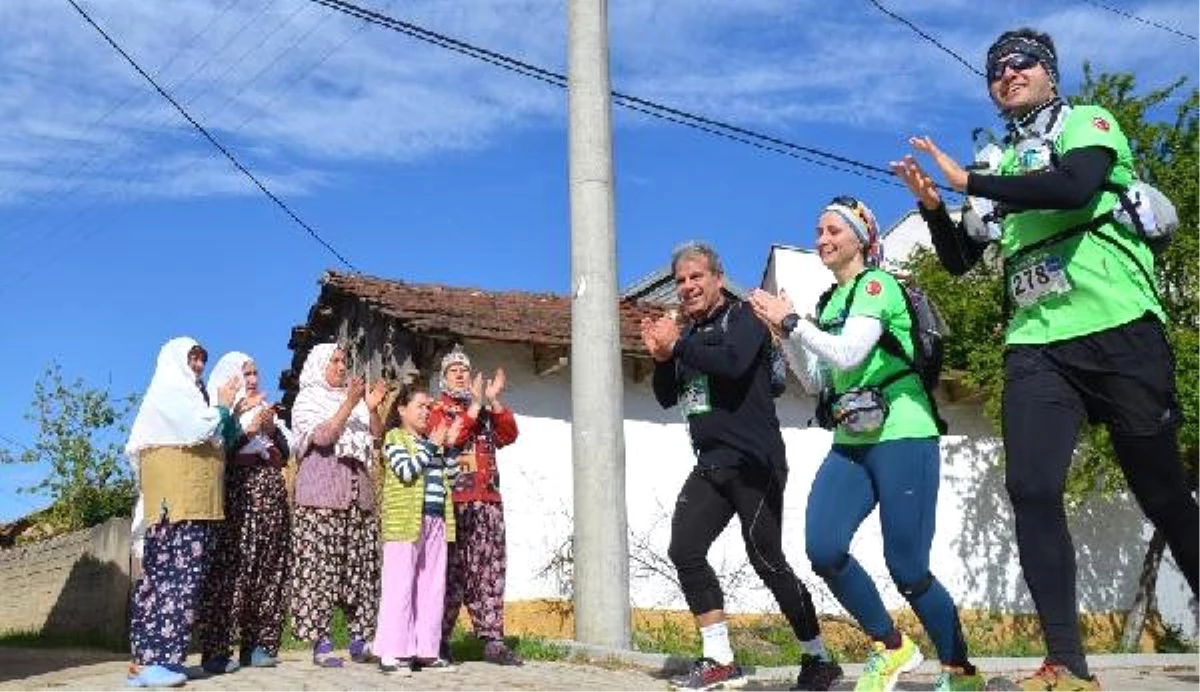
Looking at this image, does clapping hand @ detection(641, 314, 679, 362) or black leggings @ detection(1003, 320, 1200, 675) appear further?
clapping hand @ detection(641, 314, 679, 362)

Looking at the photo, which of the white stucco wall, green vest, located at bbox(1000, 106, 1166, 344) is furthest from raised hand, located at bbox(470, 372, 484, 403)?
the white stucco wall

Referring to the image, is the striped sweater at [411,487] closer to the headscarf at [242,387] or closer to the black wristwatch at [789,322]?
the headscarf at [242,387]

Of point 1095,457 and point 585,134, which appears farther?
point 1095,457

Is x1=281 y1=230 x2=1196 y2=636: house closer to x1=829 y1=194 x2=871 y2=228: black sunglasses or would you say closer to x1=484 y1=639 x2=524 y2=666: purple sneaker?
x1=484 y1=639 x2=524 y2=666: purple sneaker

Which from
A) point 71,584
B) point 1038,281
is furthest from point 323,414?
point 71,584

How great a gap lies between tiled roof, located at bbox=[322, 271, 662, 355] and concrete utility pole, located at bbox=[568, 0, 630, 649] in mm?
5947

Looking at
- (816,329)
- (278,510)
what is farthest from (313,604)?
(816,329)

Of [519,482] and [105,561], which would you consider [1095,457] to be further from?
[105,561]

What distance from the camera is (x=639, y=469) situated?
1606cm

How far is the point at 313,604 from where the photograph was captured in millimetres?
7703

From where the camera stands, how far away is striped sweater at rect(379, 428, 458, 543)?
7383mm

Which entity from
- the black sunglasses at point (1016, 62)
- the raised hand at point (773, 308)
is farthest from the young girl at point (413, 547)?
the black sunglasses at point (1016, 62)

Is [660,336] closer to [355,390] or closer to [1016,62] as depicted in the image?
Answer: [1016,62]

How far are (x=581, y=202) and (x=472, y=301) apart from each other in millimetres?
8212
